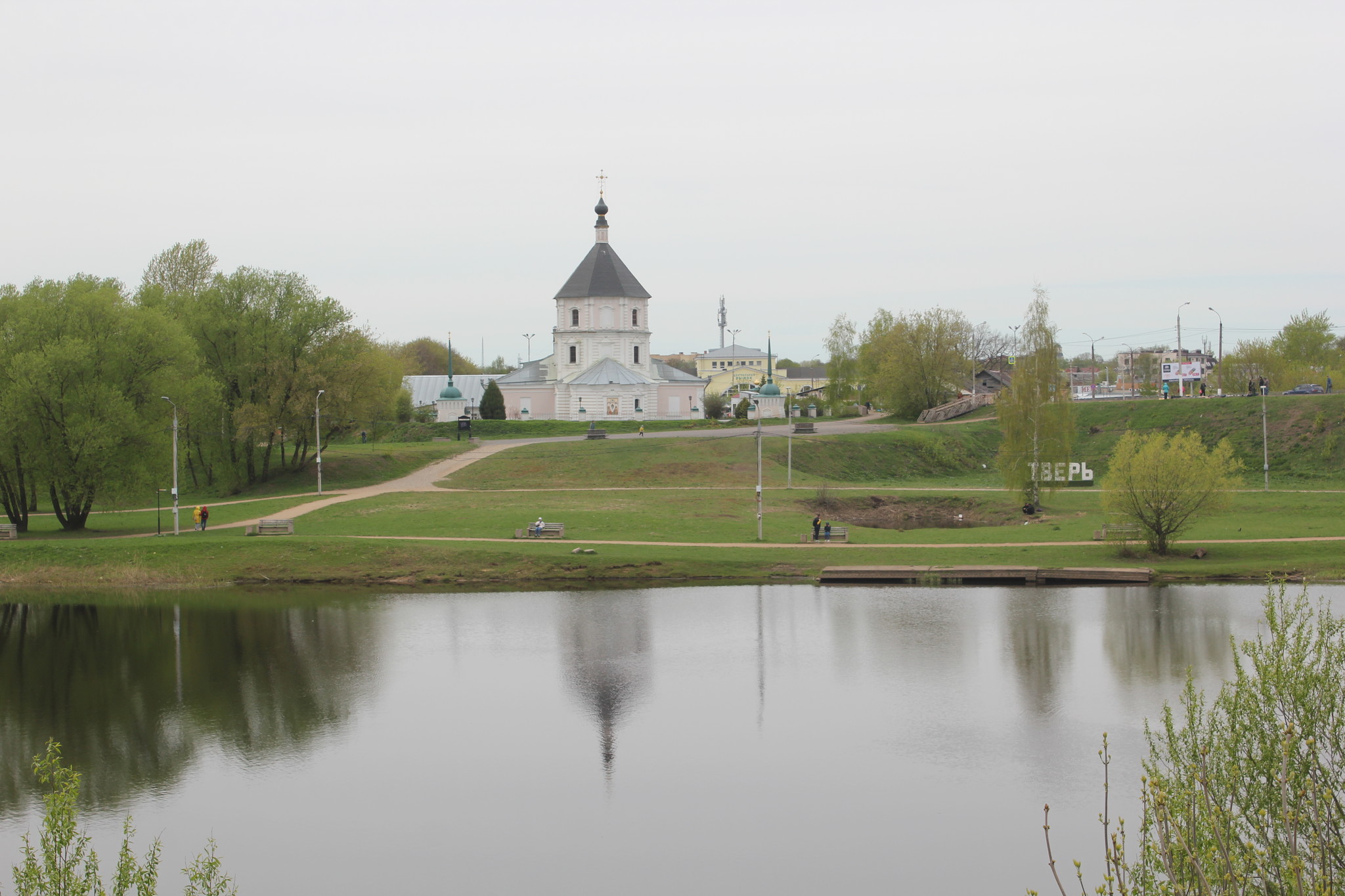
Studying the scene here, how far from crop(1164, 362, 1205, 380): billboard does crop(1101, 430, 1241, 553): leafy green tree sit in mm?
60997

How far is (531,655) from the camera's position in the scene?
1094 inches

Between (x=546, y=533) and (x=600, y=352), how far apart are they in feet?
165

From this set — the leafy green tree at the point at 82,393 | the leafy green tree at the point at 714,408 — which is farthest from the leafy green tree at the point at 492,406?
the leafy green tree at the point at 82,393

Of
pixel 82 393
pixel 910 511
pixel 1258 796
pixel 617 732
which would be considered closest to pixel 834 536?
pixel 910 511

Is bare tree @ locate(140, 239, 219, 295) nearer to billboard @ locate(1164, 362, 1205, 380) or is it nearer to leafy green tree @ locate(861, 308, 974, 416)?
leafy green tree @ locate(861, 308, 974, 416)

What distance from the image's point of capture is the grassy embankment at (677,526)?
128 ft

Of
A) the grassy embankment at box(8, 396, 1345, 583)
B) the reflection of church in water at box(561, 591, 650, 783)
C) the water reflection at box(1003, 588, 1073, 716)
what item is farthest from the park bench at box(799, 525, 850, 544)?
the reflection of church in water at box(561, 591, 650, 783)

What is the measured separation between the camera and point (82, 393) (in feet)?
154

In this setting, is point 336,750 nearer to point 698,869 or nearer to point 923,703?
point 698,869

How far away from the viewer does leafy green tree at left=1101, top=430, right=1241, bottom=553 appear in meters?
38.1

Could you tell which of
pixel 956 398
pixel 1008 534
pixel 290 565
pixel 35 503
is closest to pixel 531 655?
pixel 290 565

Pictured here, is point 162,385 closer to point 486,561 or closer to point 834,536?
point 486,561

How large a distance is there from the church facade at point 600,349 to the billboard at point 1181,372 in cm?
4070

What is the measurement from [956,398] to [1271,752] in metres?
82.6
